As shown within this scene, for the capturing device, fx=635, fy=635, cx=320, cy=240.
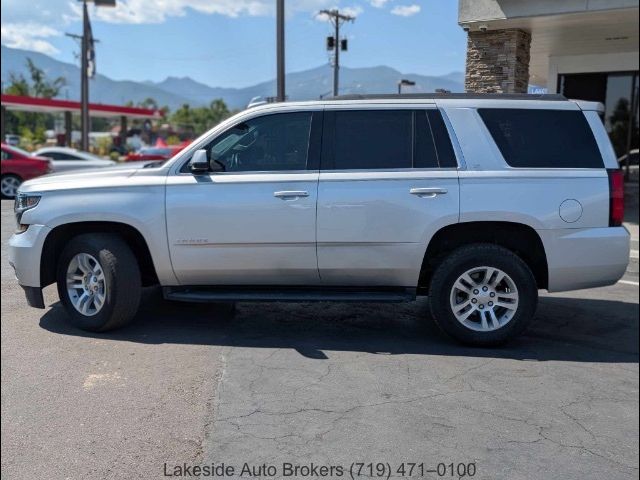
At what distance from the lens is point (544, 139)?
506 cm

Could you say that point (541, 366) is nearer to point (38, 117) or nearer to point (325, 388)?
point (325, 388)

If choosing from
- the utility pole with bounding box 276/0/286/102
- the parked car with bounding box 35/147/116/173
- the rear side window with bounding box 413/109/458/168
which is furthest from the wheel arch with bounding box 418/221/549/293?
the parked car with bounding box 35/147/116/173

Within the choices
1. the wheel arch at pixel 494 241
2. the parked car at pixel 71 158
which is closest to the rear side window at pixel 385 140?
the wheel arch at pixel 494 241

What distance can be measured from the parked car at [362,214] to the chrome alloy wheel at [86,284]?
1 centimetres

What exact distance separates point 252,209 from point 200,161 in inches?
22.2

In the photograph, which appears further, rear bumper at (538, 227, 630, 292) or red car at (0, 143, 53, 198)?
red car at (0, 143, 53, 198)

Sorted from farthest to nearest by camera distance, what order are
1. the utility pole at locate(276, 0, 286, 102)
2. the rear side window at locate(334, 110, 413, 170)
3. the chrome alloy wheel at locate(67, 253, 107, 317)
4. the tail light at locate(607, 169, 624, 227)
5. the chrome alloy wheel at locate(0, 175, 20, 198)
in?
the chrome alloy wheel at locate(0, 175, 20, 198), the utility pole at locate(276, 0, 286, 102), the chrome alloy wheel at locate(67, 253, 107, 317), the rear side window at locate(334, 110, 413, 170), the tail light at locate(607, 169, 624, 227)

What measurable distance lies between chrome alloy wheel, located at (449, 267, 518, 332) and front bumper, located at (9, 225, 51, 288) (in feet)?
11.1

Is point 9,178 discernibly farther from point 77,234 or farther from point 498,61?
point 498,61

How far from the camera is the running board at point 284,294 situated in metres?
5.09

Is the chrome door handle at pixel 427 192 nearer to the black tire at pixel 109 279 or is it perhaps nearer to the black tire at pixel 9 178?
the black tire at pixel 109 279

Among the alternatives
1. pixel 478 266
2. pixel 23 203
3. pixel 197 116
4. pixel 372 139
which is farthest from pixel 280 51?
pixel 197 116

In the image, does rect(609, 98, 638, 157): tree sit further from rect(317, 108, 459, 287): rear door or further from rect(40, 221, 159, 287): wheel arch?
rect(40, 221, 159, 287): wheel arch

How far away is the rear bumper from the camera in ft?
16.3
